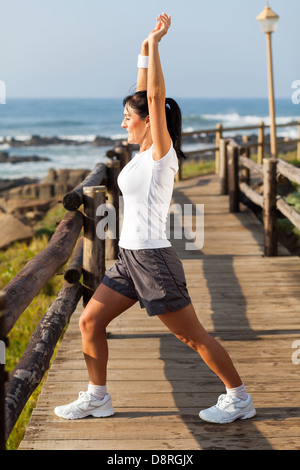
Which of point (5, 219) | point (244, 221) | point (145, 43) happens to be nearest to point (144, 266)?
point (145, 43)

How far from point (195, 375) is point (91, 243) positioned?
1154 mm

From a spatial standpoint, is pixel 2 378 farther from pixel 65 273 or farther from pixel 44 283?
pixel 65 273

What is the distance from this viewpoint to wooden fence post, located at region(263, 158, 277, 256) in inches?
286

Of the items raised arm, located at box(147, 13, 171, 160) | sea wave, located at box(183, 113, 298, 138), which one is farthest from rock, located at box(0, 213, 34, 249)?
sea wave, located at box(183, 113, 298, 138)

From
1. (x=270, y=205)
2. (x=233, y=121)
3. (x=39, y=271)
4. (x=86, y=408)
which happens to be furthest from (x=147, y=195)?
(x=233, y=121)

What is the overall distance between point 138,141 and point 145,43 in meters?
0.57

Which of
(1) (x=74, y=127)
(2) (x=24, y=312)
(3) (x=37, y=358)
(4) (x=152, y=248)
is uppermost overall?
(1) (x=74, y=127)

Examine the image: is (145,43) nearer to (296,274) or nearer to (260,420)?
(260,420)

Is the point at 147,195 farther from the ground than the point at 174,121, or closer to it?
closer to it

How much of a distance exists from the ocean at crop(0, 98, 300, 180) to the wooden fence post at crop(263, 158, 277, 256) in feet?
102

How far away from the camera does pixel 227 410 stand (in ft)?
11.5

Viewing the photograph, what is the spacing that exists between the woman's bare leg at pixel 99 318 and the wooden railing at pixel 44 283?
9.6 inches

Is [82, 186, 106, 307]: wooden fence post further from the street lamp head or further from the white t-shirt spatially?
the street lamp head

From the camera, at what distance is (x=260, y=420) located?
3.58 metres
